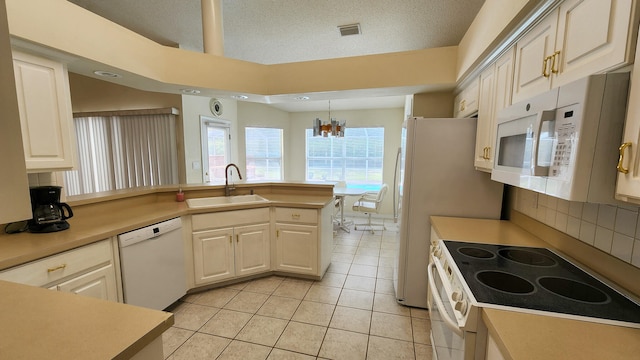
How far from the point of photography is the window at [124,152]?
12.0 feet

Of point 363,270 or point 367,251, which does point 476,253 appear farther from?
point 367,251

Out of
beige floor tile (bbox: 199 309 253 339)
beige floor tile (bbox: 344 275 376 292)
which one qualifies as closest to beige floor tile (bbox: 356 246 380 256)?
beige floor tile (bbox: 344 275 376 292)

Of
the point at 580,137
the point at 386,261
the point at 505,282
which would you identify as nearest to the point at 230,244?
the point at 386,261

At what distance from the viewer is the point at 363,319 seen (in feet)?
6.98

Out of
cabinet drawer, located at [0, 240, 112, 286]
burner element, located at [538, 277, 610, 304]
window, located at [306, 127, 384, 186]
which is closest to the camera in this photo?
burner element, located at [538, 277, 610, 304]

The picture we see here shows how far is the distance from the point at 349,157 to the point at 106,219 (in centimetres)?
467

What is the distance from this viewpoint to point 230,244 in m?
2.55

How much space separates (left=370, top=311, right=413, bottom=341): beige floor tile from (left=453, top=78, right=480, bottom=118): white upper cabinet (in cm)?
182

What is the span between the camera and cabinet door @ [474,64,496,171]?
170 centimetres

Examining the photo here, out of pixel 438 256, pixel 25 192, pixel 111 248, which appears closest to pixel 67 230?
pixel 111 248

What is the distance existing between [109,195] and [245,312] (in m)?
1.58

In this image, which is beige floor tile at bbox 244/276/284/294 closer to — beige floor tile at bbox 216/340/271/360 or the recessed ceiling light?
beige floor tile at bbox 216/340/271/360

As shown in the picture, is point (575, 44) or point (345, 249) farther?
point (345, 249)

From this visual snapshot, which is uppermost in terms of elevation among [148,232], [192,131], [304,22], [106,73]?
[304,22]
